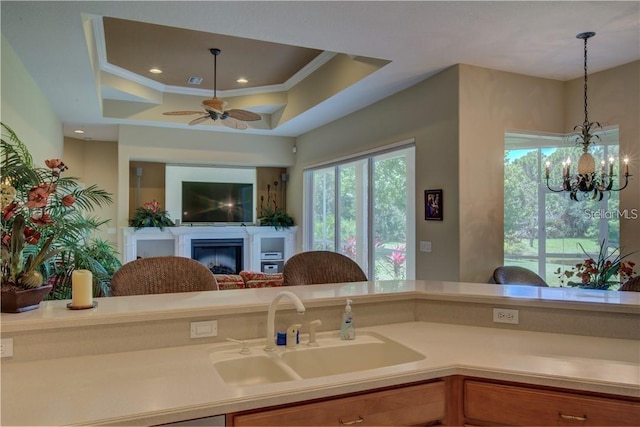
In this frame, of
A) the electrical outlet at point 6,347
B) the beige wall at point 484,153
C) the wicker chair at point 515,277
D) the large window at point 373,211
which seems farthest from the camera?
the large window at point 373,211

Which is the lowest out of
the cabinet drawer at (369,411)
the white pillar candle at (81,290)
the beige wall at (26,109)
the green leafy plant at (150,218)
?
the cabinet drawer at (369,411)

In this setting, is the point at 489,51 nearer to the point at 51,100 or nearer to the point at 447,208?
the point at 447,208

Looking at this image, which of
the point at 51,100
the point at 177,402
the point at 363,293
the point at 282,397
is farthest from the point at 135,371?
the point at 51,100

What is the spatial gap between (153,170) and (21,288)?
6513 mm

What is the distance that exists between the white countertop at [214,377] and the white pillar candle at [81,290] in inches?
9.1

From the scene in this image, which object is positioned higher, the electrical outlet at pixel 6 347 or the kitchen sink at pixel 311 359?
the electrical outlet at pixel 6 347

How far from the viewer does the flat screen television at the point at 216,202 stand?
7.75 metres

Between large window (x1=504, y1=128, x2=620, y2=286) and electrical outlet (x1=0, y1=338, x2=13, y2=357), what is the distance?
14.1 feet

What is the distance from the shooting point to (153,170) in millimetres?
7773

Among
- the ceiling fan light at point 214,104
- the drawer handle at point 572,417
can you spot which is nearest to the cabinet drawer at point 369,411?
the drawer handle at point 572,417

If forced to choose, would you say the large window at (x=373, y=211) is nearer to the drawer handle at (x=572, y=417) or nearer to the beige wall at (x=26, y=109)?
the drawer handle at (x=572, y=417)

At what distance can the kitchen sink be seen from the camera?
65.9 inches

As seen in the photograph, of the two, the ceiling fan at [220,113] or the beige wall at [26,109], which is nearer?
the beige wall at [26,109]

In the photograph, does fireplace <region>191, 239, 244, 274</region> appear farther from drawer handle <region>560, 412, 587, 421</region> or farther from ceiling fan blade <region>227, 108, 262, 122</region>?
drawer handle <region>560, 412, 587, 421</region>
